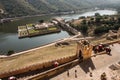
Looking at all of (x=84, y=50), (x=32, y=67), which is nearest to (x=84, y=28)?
(x=84, y=50)

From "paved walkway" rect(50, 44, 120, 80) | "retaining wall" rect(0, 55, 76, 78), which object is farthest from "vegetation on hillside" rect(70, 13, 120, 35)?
"retaining wall" rect(0, 55, 76, 78)

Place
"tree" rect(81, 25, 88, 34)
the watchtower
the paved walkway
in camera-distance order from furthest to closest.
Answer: "tree" rect(81, 25, 88, 34), the watchtower, the paved walkway

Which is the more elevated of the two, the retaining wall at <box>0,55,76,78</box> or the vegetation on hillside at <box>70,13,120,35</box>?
the retaining wall at <box>0,55,76,78</box>

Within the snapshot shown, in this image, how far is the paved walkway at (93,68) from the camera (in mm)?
21141

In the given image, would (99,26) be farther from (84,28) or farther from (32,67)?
(32,67)

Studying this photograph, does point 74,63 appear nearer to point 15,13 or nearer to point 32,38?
point 32,38

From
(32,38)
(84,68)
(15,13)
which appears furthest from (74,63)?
(15,13)

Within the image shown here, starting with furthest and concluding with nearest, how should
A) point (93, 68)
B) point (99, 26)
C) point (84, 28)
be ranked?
point (84, 28) → point (99, 26) → point (93, 68)

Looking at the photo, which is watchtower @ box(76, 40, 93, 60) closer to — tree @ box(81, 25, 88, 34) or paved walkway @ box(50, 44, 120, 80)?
paved walkway @ box(50, 44, 120, 80)

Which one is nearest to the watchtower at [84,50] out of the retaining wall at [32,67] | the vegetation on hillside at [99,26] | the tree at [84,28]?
the retaining wall at [32,67]

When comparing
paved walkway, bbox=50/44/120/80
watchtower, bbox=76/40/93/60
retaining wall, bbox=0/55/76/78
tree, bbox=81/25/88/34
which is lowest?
tree, bbox=81/25/88/34

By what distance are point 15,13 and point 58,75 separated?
167 meters

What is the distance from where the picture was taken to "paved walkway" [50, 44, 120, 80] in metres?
21.1

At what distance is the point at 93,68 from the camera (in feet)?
75.5
